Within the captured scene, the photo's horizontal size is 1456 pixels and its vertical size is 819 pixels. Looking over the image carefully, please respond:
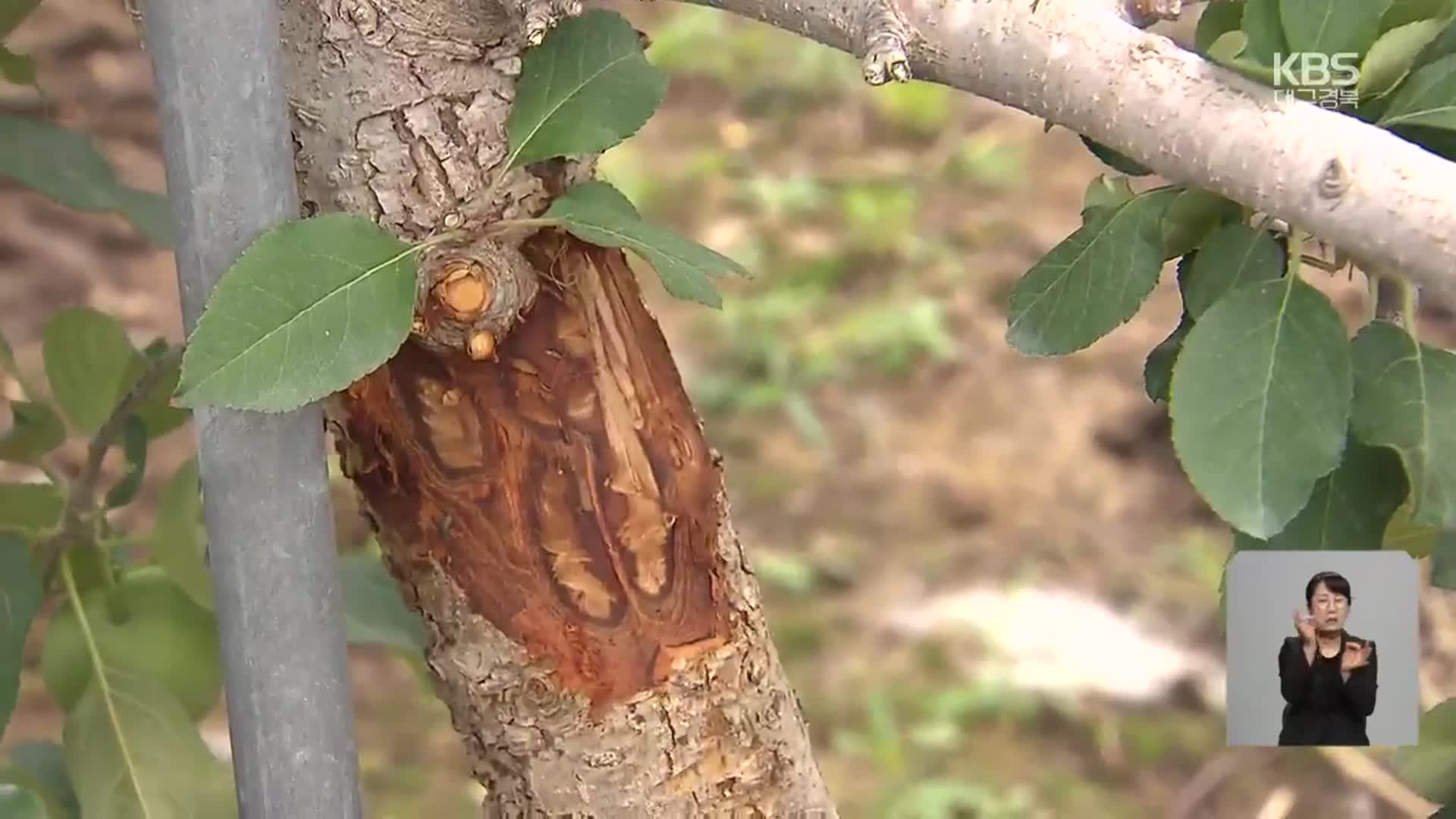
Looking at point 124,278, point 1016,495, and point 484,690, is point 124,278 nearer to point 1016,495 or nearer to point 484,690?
point 1016,495

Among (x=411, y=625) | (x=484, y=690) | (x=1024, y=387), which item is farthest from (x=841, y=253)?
(x=484, y=690)

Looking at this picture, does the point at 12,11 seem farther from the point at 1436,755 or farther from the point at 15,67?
the point at 1436,755

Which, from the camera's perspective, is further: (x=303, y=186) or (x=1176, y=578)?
(x=1176, y=578)

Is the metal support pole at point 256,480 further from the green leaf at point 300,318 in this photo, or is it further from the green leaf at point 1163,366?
the green leaf at point 1163,366

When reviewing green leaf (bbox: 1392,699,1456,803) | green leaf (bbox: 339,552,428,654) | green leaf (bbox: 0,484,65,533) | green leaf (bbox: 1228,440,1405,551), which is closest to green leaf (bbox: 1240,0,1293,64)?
green leaf (bbox: 1228,440,1405,551)

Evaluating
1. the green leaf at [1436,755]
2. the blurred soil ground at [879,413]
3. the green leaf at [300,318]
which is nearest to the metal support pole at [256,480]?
the green leaf at [300,318]

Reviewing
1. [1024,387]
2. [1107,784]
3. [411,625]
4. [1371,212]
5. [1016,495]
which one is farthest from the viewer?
[1024,387]
